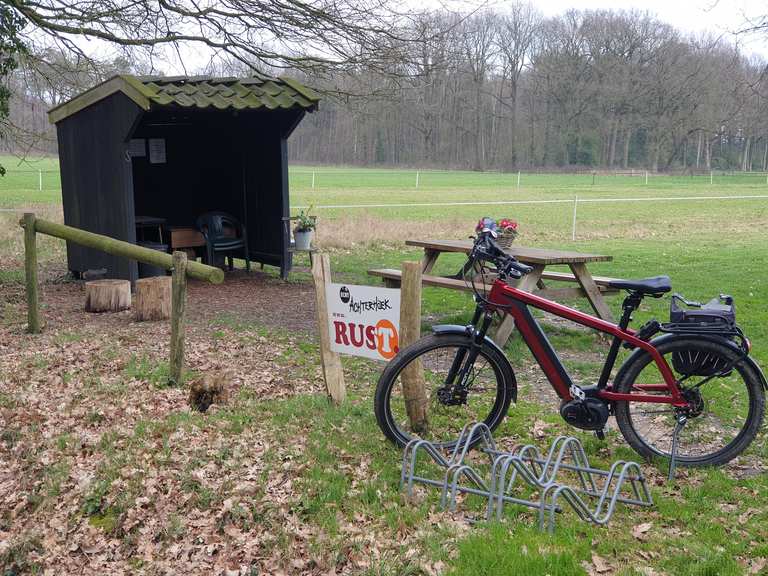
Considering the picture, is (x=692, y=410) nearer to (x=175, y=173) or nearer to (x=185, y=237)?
(x=185, y=237)

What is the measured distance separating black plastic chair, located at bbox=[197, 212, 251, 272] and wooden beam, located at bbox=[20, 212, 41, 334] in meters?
3.77

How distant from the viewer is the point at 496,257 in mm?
4824

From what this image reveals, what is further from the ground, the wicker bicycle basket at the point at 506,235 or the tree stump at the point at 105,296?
the wicker bicycle basket at the point at 506,235

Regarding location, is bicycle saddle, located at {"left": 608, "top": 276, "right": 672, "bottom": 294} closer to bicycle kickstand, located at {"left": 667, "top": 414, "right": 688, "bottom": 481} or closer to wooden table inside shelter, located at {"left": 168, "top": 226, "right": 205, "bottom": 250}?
bicycle kickstand, located at {"left": 667, "top": 414, "right": 688, "bottom": 481}

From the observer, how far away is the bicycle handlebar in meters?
4.75

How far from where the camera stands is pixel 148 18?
37.0 ft

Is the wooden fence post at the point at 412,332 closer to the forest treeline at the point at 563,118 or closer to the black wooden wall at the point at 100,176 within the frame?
the black wooden wall at the point at 100,176

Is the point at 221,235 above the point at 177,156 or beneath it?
beneath

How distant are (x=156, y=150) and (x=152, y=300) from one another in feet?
15.8

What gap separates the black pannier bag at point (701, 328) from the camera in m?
4.54

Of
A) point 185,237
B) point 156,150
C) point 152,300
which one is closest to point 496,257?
point 152,300

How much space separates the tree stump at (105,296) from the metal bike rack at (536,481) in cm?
557

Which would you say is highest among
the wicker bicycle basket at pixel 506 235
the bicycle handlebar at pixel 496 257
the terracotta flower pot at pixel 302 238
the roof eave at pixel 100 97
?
the roof eave at pixel 100 97

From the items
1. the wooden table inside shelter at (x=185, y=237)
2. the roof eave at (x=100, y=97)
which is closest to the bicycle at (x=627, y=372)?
the roof eave at (x=100, y=97)
